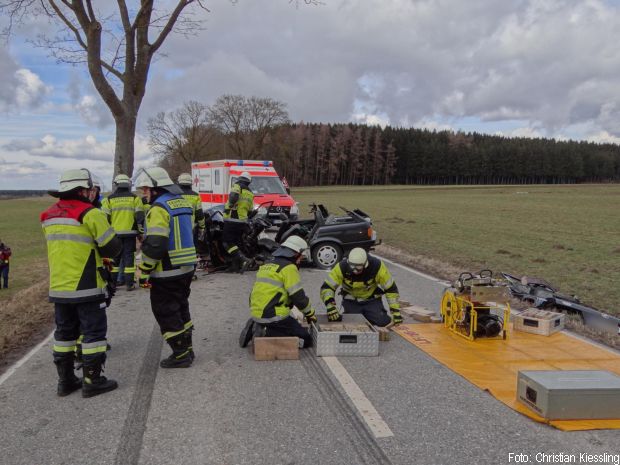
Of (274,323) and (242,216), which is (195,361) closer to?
(274,323)

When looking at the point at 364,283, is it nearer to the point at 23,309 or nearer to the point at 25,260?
the point at 23,309

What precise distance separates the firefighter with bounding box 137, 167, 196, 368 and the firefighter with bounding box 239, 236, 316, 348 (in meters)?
0.80

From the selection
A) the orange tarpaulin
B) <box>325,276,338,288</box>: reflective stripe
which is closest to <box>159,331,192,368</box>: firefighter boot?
<box>325,276,338,288</box>: reflective stripe

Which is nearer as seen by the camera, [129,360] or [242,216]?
[129,360]

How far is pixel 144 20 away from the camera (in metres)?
15.3

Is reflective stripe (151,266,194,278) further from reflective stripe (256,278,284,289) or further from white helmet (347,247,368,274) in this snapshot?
white helmet (347,247,368,274)

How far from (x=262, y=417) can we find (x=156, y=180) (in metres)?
2.61

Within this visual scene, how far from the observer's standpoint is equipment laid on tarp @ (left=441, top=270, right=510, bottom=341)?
5.96m

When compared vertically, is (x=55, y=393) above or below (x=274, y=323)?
below

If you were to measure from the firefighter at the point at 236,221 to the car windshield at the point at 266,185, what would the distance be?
654 cm

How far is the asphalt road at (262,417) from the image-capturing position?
3461 mm

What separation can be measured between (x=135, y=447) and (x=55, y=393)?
4.86 ft

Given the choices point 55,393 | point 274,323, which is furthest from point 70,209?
point 274,323

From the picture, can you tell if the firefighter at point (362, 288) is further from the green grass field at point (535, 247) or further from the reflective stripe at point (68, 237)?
the green grass field at point (535, 247)
